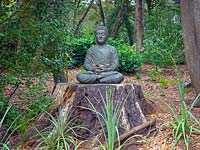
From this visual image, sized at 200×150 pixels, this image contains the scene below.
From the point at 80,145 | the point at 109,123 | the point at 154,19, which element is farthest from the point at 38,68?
the point at 154,19

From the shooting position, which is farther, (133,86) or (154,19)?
(154,19)

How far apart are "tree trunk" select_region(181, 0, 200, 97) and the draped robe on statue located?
139 centimetres

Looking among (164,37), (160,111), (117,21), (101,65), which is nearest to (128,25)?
(117,21)

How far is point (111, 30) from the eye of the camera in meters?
15.5

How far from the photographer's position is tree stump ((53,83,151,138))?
14.4 ft

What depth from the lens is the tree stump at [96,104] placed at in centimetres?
440

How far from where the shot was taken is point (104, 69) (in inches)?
190

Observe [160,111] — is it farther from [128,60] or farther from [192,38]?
[128,60]

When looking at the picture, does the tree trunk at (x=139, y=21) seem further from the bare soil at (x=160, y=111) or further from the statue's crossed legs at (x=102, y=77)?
the statue's crossed legs at (x=102, y=77)

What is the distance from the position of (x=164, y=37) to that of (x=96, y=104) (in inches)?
232

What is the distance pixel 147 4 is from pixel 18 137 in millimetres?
11587

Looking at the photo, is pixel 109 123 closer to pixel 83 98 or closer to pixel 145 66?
pixel 83 98

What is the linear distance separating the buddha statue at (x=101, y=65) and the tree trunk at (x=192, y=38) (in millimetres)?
1387

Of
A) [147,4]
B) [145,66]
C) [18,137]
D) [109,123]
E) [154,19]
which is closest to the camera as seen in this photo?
[109,123]
